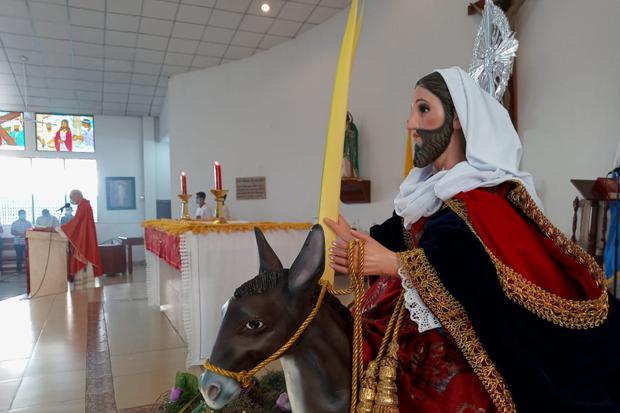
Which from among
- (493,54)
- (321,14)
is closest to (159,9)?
(321,14)

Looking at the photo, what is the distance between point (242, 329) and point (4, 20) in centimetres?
828

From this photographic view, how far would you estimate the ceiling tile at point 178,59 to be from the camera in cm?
837

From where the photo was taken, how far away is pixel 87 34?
725 centimetres

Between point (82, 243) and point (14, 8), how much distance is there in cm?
393

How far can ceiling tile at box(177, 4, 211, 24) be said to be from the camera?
6.68m

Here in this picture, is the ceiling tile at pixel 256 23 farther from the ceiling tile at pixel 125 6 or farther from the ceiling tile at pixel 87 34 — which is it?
the ceiling tile at pixel 87 34

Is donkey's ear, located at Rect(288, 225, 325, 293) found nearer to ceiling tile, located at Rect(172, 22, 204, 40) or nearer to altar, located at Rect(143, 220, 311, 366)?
altar, located at Rect(143, 220, 311, 366)

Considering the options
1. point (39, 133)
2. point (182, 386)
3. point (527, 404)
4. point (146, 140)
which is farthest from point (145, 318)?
point (39, 133)

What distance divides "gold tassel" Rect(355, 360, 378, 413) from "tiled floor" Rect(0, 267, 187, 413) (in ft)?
7.43

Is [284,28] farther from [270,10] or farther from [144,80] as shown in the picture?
[144,80]

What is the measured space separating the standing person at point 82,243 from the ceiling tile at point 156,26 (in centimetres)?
324

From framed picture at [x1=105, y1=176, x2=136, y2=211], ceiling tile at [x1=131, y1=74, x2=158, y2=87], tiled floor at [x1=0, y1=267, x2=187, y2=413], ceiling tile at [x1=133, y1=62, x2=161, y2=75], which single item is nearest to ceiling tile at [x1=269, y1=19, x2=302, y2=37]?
ceiling tile at [x1=133, y1=62, x2=161, y2=75]

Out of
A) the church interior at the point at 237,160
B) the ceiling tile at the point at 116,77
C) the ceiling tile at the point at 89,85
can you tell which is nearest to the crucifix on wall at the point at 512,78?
the church interior at the point at 237,160

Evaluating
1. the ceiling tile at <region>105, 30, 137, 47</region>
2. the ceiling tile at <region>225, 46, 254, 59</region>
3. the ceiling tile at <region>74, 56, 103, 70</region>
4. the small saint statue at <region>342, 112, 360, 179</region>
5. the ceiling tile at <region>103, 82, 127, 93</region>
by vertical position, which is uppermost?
the ceiling tile at <region>225, 46, 254, 59</region>
